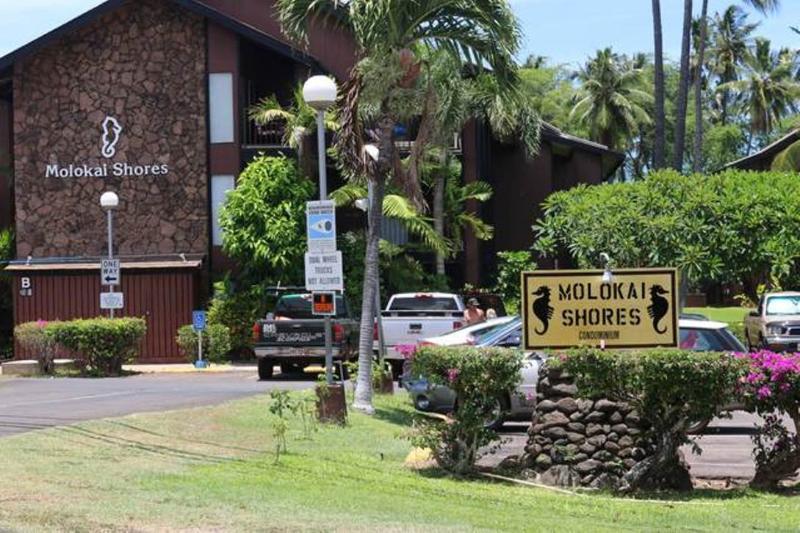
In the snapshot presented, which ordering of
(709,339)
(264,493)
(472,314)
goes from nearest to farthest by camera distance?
1. (264,493)
2. (709,339)
3. (472,314)

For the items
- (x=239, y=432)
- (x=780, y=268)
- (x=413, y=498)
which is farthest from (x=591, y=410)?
(x=780, y=268)

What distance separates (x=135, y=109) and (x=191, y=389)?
13.1 meters

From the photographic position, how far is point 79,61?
3038cm

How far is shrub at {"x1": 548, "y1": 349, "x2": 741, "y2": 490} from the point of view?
10945 millimetres

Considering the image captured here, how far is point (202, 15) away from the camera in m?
29.8

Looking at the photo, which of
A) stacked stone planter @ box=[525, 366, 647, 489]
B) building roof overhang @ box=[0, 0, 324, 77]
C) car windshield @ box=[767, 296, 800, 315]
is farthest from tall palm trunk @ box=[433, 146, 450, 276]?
stacked stone planter @ box=[525, 366, 647, 489]

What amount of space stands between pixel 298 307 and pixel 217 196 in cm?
688

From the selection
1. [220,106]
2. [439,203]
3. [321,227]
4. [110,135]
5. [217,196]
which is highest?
[220,106]

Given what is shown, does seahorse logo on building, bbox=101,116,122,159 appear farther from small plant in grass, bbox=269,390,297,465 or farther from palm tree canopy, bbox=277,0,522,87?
→ small plant in grass, bbox=269,390,297,465

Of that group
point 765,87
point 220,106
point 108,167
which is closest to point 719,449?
point 220,106

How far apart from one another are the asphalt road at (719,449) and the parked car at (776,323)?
33.4ft

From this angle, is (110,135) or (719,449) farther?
(110,135)

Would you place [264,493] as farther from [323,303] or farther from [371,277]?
[371,277]

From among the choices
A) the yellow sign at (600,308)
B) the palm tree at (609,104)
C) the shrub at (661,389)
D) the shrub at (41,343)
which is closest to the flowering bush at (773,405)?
the shrub at (661,389)
